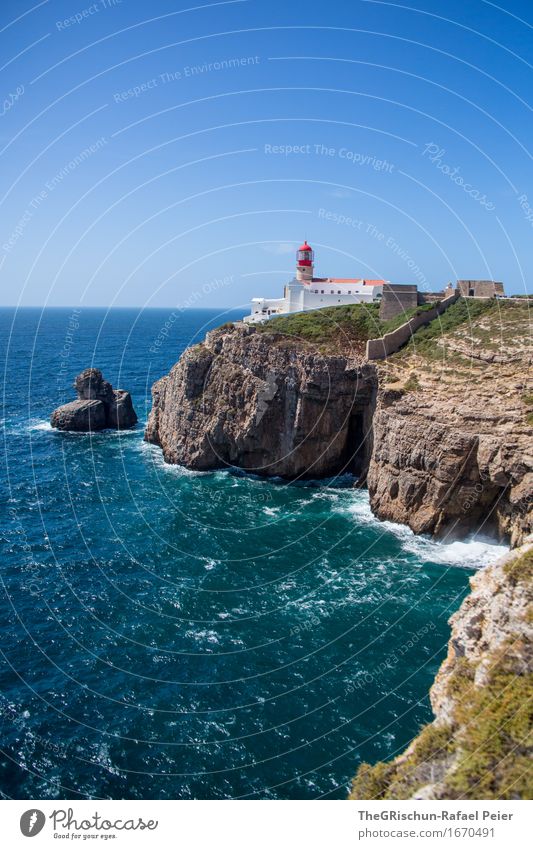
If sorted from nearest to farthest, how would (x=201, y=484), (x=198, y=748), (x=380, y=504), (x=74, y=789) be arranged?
(x=74, y=789)
(x=198, y=748)
(x=380, y=504)
(x=201, y=484)

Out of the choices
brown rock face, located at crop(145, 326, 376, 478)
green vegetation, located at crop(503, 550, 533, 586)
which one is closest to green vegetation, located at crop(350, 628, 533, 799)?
green vegetation, located at crop(503, 550, 533, 586)

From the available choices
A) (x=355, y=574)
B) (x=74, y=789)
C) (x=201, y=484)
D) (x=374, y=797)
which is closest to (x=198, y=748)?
(x=74, y=789)

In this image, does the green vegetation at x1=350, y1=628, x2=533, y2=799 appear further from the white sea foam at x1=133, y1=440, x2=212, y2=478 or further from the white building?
the white building

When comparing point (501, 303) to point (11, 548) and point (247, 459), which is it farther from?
point (11, 548)

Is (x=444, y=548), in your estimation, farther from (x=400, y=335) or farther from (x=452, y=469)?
(x=400, y=335)

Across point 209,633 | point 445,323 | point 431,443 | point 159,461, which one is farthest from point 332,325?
point 209,633

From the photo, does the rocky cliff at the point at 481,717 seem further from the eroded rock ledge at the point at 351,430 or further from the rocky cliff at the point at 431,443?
the eroded rock ledge at the point at 351,430
